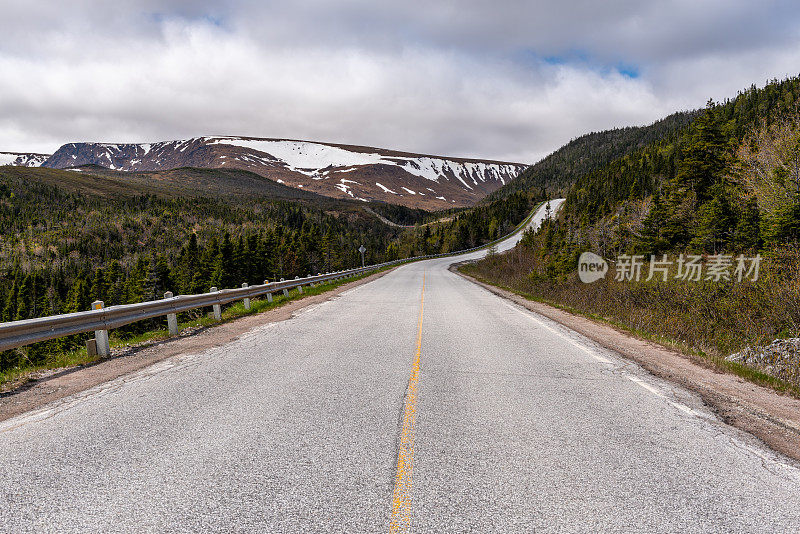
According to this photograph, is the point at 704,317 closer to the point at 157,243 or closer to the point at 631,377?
the point at 631,377

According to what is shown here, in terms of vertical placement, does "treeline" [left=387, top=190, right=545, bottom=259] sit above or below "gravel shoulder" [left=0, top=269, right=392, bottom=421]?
above

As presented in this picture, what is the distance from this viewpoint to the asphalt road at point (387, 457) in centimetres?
273

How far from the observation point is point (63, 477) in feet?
10.5

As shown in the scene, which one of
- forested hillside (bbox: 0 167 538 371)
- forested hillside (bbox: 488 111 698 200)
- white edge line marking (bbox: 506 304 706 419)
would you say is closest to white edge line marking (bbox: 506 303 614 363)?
white edge line marking (bbox: 506 304 706 419)

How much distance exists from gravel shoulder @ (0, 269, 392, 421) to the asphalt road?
421 mm

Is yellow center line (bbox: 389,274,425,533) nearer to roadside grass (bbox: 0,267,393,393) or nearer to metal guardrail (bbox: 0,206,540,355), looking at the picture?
roadside grass (bbox: 0,267,393,393)

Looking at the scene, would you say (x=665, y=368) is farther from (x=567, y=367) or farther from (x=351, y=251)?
(x=351, y=251)

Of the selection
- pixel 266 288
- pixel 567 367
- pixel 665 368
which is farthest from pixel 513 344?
pixel 266 288

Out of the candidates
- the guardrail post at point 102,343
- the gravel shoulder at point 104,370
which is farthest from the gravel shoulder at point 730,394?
the guardrail post at point 102,343

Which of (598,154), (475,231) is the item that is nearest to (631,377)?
(475,231)

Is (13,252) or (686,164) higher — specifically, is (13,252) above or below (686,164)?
below

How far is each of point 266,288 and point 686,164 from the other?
30613mm

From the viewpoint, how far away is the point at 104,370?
6.71 meters

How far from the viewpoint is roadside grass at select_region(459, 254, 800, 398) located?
8234 millimetres
